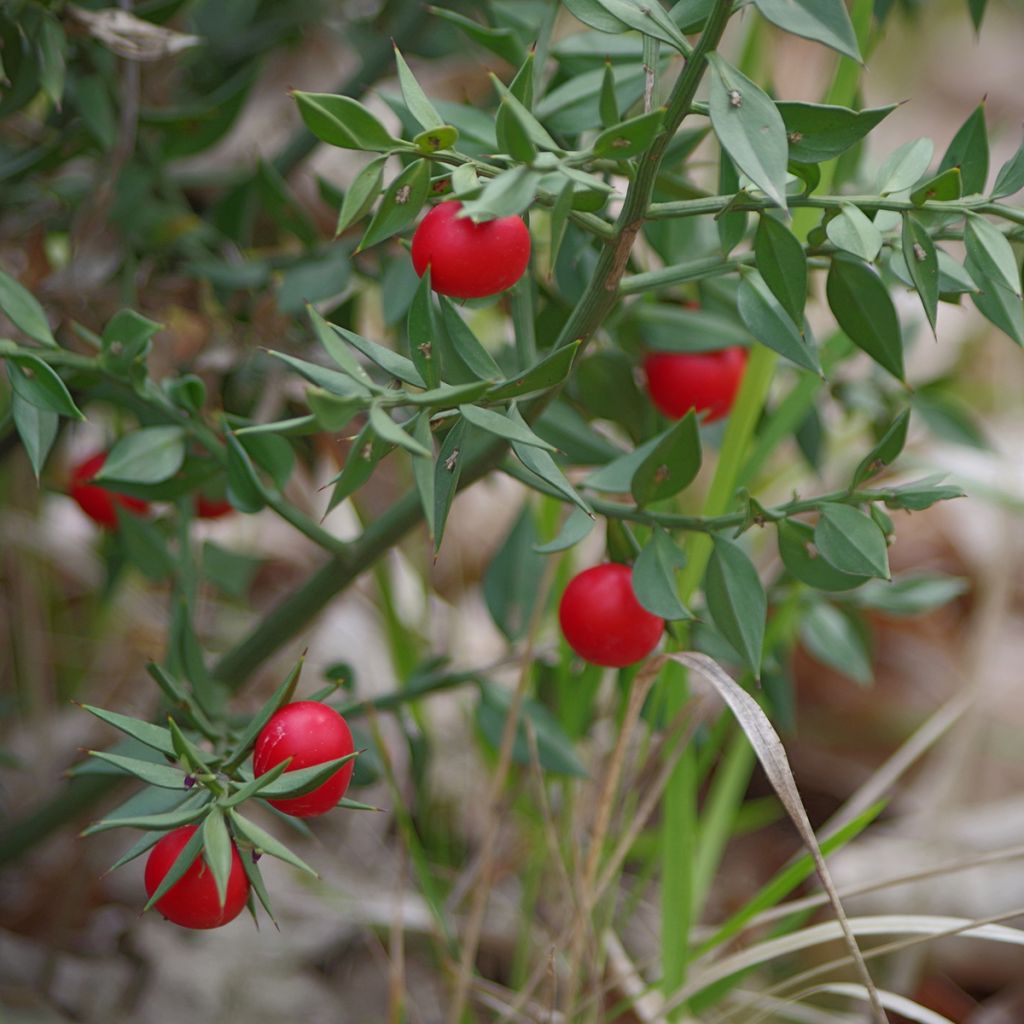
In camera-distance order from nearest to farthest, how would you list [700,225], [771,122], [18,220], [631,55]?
[771,122], [631,55], [700,225], [18,220]

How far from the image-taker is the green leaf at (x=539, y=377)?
0.54 m

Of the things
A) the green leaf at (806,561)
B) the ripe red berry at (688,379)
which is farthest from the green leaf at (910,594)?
the green leaf at (806,561)

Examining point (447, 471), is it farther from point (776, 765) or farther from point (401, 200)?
point (776, 765)

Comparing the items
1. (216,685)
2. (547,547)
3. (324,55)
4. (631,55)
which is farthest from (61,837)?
(324,55)

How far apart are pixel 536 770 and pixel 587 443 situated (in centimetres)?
25

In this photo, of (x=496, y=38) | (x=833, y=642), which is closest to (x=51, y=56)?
(x=496, y=38)

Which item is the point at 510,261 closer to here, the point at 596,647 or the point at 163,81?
the point at 596,647

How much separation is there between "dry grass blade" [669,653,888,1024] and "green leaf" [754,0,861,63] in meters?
0.39

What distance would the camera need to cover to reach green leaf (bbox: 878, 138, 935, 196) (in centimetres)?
59

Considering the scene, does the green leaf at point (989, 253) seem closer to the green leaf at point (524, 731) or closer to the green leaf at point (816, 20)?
the green leaf at point (816, 20)

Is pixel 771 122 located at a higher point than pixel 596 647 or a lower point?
higher

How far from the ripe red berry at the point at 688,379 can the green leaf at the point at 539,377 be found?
1.10 ft

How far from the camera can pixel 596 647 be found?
2.31 ft

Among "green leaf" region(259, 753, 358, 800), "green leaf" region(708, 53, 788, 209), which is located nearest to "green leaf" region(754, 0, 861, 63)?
"green leaf" region(708, 53, 788, 209)
